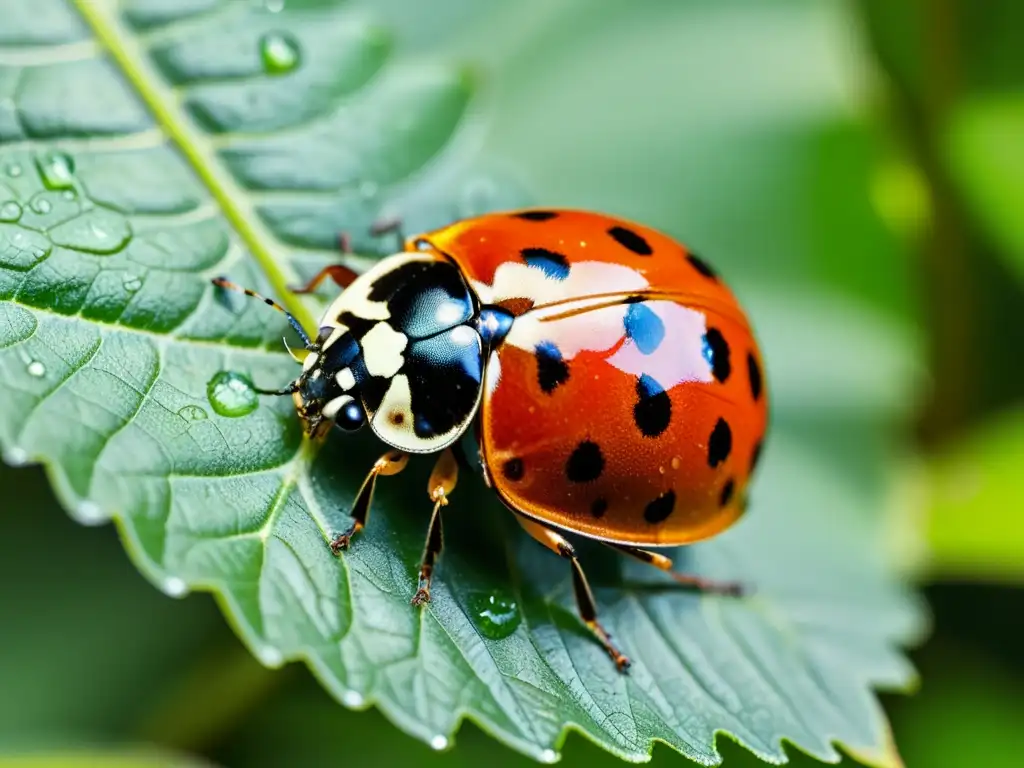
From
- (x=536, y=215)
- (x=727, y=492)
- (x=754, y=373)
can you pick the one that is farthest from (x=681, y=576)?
(x=536, y=215)

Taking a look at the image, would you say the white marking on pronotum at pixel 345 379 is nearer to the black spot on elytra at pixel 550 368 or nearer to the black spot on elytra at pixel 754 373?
the black spot on elytra at pixel 550 368

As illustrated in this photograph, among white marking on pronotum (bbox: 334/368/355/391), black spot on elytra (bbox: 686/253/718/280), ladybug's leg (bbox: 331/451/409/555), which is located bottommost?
ladybug's leg (bbox: 331/451/409/555)

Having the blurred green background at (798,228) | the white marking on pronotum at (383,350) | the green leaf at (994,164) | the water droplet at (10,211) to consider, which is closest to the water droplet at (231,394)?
the white marking on pronotum at (383,350)

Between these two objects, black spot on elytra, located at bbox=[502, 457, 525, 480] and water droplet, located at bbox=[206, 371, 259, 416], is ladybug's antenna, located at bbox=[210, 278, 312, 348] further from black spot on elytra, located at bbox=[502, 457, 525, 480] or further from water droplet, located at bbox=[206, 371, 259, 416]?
black spot on elytra, located at bbox=[502, 457, 525, 480]

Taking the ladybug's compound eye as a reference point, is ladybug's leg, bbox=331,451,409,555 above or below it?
below

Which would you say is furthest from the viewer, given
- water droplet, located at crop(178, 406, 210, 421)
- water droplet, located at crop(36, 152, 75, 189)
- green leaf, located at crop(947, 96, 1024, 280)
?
green leaf, located at crop(947, 96, 1024, 280)

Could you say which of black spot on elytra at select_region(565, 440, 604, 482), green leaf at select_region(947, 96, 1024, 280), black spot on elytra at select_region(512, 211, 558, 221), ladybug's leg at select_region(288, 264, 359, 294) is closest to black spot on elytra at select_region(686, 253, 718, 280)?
black spot on elytra at select_region(512, 211, 558, 221)

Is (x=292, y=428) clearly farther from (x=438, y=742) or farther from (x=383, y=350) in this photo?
(x=438, y=742)
